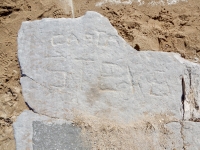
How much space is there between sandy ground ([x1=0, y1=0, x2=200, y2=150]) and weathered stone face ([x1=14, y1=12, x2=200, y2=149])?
0.09 m

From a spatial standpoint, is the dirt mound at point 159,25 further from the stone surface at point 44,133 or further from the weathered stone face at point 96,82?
the stone surface at point 44,133

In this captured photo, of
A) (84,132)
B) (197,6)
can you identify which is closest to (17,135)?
(84,132)

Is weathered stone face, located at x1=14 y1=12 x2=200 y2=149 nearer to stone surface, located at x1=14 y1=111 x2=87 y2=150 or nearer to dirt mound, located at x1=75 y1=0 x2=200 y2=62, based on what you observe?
stone surface, located at x1=14 y1=111 x2=87 y2=150

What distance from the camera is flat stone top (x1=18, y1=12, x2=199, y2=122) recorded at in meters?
2.20

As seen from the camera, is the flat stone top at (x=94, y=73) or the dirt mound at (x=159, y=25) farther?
the dirt mound at (x=159, y=25)

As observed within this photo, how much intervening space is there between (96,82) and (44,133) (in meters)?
0.48

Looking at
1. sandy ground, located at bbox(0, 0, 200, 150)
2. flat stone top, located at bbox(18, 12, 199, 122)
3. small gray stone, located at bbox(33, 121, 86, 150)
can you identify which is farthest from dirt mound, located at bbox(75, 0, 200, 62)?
small gray stone, located at bbox(33, 121, 86, 150)

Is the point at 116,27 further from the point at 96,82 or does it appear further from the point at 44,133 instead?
the point at 44,133

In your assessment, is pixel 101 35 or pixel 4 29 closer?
pixel 101 35

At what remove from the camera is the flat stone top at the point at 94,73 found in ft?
7.20

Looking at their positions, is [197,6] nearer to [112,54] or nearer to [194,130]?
[112,54]

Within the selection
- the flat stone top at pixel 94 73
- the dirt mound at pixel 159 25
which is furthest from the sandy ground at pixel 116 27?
the flat stone top at pixel 94 73

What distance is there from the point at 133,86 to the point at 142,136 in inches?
12.6

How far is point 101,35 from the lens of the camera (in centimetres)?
226
